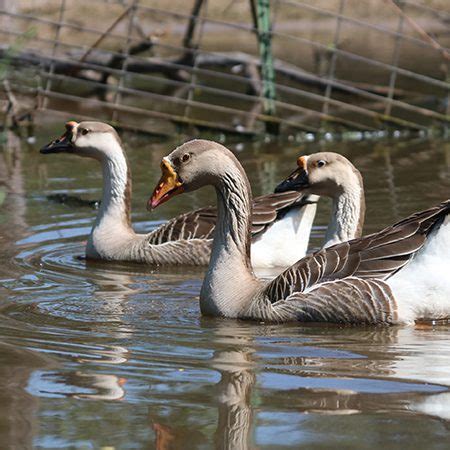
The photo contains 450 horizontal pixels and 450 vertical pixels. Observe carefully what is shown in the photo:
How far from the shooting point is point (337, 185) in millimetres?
9445

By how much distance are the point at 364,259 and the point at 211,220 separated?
3176mm

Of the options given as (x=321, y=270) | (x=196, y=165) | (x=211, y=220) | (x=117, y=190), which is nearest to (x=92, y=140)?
(x=117, y=190)

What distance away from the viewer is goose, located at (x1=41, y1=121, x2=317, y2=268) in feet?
34.4

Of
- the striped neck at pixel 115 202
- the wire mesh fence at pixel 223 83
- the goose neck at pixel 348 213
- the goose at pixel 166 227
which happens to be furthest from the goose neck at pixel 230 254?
the wire mesh fence at pixel 223 83

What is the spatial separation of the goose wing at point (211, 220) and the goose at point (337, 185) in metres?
0.92

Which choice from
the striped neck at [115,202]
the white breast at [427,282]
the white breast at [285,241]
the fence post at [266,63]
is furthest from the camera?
the fence post at [266,63]

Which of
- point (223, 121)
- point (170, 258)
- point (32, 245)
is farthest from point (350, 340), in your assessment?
point (223, 121)

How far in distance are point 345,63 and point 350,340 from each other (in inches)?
707

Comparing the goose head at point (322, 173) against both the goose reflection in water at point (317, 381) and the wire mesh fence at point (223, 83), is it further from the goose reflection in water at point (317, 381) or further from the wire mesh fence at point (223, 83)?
the wire mesh fence at point (223, 83)

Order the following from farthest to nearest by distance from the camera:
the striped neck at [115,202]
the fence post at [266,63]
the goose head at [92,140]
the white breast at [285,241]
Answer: the fence post at [266,63] < the goose head at [92,140] < the striped neck at [115,202] < the white breast at [285,241]

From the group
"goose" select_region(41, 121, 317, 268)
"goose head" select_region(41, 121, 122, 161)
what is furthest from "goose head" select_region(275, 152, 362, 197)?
"goose head" select_region(41, 121, 122, 161)

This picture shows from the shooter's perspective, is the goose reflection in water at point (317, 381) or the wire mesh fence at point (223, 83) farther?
the wire mesh fence at point (223, 83)

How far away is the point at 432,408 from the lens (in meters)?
5.80

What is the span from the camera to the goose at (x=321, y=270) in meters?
7.73
